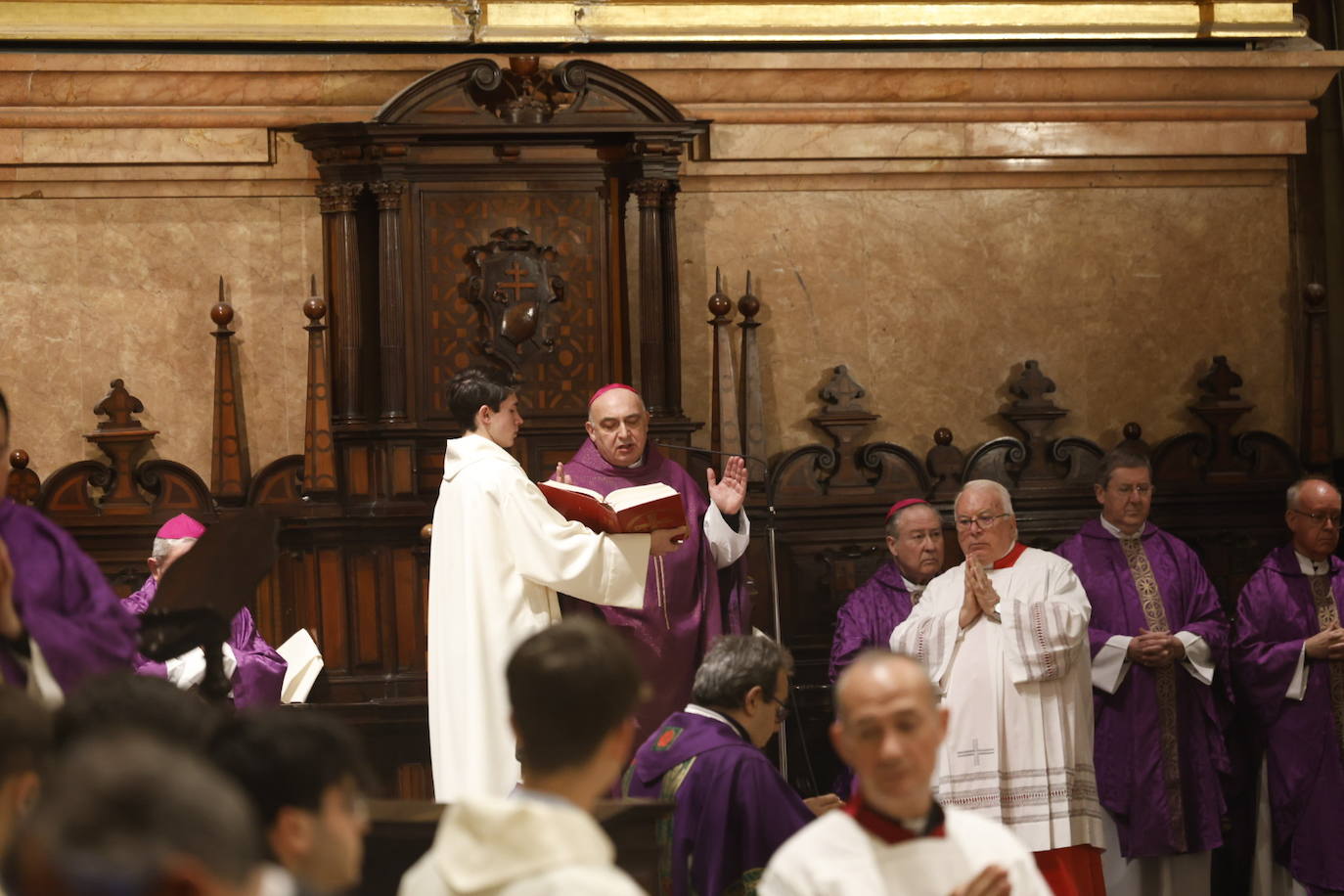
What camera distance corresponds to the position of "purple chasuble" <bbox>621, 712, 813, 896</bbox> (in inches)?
181

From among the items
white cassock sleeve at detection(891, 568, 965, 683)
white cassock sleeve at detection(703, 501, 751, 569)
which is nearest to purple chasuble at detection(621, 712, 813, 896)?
white cassock sleeve at detection(891, 568, 965, 683)

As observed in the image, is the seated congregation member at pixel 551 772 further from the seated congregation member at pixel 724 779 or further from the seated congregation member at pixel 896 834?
the seated congregation member at pixel 724 779

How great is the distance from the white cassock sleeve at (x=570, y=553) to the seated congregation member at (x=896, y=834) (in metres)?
2.88

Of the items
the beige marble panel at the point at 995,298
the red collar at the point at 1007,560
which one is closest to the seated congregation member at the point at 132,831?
the red collar at the point at 1007,560

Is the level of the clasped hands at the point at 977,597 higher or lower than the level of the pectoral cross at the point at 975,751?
higher

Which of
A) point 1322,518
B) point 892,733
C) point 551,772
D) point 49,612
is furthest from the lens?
point 1322,518

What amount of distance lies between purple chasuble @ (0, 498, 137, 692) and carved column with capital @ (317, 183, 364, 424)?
3.89 meters

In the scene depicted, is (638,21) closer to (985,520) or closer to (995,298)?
(995,298)

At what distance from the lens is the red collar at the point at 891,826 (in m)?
3.27

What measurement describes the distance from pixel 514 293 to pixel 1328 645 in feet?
12.1

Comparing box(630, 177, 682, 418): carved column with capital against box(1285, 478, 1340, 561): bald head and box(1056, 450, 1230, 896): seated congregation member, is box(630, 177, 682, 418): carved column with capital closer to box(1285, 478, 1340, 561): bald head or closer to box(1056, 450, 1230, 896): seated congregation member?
box(1056, 450, 1230, 896): seated congregation member

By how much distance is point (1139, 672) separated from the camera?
23.5ft

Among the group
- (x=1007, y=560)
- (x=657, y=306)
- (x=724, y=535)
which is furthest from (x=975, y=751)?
(x=657, y=306)

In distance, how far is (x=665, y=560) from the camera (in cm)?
682
